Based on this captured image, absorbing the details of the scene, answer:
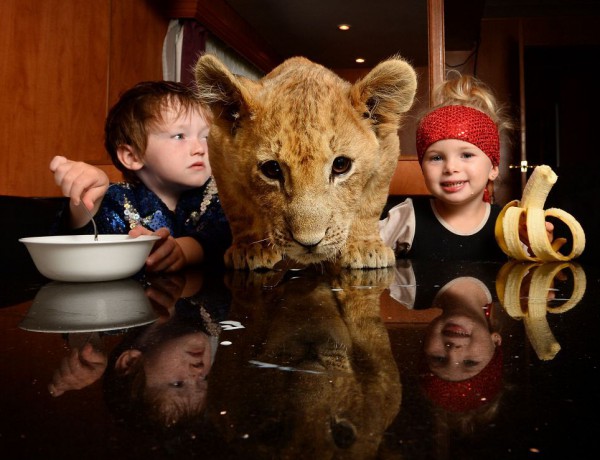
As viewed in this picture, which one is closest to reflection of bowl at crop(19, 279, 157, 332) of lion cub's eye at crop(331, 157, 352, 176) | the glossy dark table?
the glossy dark table

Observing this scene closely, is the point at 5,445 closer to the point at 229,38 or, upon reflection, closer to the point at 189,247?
the point at 189,247

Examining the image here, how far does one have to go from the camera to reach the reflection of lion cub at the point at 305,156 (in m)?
0.96

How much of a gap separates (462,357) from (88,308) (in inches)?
18.5

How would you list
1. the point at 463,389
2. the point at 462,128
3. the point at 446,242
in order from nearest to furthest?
1. the point at 463,389
2. the point at 462,128
3. the point at 446,242

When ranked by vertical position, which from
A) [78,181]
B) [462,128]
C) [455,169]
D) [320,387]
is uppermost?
[462,128]

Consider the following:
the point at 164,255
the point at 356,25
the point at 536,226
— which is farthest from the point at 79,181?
the point at 356,25

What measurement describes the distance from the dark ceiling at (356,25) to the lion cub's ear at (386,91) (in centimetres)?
213

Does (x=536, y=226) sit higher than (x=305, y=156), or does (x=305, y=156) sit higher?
(x=305, y=156)

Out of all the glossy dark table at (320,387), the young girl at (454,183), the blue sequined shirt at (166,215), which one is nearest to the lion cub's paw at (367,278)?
the glossy dark table at (320,387)

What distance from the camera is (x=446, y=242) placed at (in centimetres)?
183

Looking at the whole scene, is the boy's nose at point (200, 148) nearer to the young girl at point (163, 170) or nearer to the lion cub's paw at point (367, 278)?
the young girl at point (163, 170)

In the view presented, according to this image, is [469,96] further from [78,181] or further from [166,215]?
[78,181]

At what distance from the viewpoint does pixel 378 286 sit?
826 mm

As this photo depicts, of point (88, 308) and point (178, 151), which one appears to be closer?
point (88, 308)
